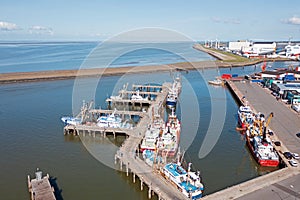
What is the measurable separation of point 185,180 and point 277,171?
6464mm

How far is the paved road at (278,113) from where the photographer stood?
76.6 feet

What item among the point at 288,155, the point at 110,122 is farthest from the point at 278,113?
the point at 110,122

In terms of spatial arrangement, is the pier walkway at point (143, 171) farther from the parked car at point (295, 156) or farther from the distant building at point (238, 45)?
the distant building at point (238, 45)

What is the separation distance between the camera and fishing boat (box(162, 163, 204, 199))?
51.3ft

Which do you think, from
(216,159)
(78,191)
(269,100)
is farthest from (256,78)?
(78,191)

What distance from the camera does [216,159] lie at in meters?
21.5

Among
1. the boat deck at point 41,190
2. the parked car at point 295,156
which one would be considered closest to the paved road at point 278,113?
the parked car at point 295,156

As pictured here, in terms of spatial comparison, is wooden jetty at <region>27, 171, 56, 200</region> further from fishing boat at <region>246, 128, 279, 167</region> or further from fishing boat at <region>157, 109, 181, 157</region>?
fishing boat at <region>246, 128, 279, 167</region>

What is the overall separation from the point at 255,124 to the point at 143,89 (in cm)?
2496

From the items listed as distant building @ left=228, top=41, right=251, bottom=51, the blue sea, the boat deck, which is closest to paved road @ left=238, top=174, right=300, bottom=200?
the boat deck

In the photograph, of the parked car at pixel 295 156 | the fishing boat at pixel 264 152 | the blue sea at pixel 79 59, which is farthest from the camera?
the blue sea at pixel 79 59

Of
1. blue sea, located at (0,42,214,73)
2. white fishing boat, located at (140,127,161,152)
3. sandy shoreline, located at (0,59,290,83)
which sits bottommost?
white fishing boat, located at (140,127,161,152)

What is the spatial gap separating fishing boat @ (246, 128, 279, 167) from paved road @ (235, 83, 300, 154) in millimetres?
1828

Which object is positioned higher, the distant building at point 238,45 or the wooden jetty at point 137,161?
the distant building at point 238,45
